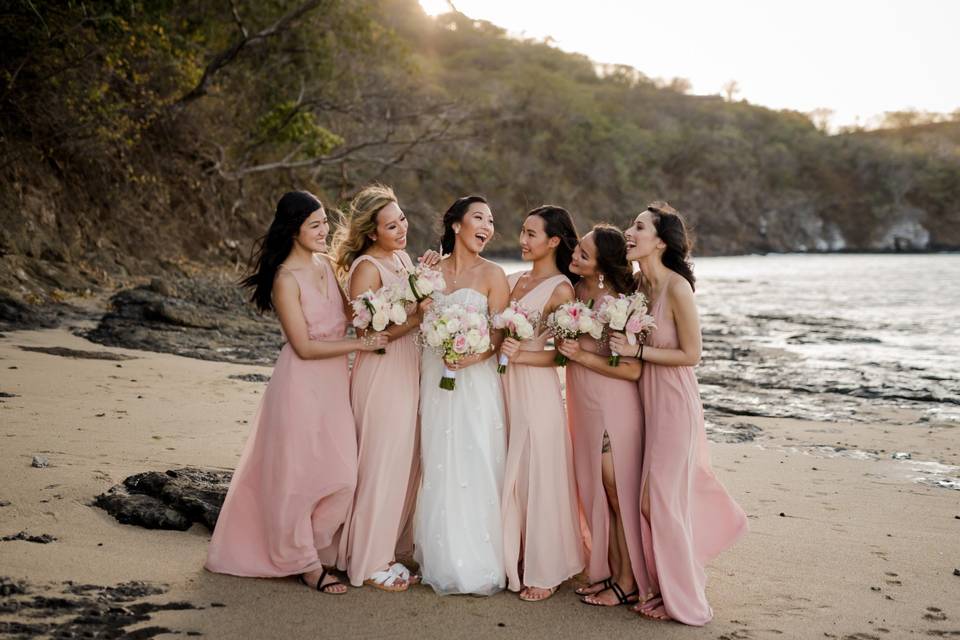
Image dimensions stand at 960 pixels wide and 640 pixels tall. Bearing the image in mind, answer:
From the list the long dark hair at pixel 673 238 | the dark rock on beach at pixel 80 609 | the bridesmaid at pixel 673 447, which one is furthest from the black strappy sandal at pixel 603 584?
the dark rock on beach at pixel 80 609

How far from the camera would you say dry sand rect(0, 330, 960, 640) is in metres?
4.52

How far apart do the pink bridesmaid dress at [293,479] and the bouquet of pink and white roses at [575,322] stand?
4.07 ft

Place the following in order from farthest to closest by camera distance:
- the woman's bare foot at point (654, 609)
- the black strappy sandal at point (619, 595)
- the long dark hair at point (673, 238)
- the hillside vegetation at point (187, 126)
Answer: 1. the hillside vegetation at point (187, 126)
2. the long dark hair at point (673, 238)
3. the black strappy sandal at point (619, 595)
4. the woman's bare foot at point (654, 609)

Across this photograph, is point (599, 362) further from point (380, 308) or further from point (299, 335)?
point (299, 335)

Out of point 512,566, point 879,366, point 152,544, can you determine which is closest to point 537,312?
point 512,566

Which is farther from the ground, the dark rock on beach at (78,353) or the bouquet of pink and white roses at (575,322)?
the bouquet of pink and white roses at (575,322)

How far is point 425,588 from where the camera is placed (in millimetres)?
4980

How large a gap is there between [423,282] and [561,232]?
2.97 ft

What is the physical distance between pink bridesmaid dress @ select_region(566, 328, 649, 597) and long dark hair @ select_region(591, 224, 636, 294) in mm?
392

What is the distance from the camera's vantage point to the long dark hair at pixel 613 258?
5227 mm

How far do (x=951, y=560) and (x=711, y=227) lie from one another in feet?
280

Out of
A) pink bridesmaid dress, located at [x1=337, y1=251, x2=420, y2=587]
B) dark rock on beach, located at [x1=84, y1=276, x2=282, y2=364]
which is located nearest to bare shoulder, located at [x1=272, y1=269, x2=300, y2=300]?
pink bridesmaid dress, located at [x1=337, y1=251, x2=420, y2=587]

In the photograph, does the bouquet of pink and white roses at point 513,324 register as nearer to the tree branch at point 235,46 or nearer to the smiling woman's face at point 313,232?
the smiling woman's face at point 313,232

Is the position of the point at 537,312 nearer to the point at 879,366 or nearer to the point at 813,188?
the point at 879,366
